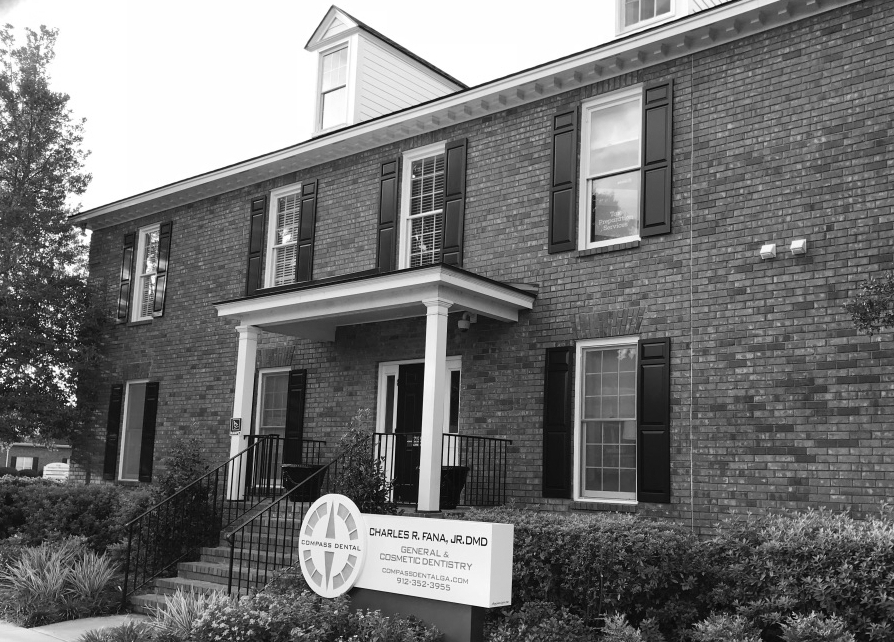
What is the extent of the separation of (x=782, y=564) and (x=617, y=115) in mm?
6049

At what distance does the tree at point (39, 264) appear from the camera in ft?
52.7

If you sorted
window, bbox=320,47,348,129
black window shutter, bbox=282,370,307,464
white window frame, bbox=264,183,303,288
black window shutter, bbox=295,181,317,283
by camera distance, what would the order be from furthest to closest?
window, bbox=320,47,348,129 → white window frame, bbox=264,183,303,288 → black window shutter, bbox=295,181,317,283 → black window shutter, bbox=282,370,307,464

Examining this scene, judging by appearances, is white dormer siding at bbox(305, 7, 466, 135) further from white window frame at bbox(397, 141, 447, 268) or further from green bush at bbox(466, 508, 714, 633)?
green bush at bbox(466, 508, 714, 633)

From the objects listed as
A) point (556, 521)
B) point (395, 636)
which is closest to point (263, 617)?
point (395, 636)

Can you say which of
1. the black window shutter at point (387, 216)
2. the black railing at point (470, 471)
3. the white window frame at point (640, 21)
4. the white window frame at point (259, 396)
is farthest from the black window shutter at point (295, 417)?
the white window frame at point (640, 21)

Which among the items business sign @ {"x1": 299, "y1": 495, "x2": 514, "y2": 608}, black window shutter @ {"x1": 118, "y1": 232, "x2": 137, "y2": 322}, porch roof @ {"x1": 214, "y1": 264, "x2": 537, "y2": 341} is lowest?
business sign @ {"x1": 299, "y1": 495, "x2": 514, "y2": 608}

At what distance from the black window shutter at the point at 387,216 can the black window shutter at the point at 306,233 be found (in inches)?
57.7

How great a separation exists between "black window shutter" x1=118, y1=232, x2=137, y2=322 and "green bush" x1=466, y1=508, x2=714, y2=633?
38.5ft

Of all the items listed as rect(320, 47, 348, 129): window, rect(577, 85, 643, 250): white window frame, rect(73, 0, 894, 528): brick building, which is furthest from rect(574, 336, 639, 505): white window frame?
rect(320, 47, 348, 129): window

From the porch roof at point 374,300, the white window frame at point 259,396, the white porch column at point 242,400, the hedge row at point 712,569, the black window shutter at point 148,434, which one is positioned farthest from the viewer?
the black window shutter at point 148,434

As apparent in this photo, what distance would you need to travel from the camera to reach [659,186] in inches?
397

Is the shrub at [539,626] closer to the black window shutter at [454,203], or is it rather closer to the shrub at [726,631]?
the shrub at [726,631]

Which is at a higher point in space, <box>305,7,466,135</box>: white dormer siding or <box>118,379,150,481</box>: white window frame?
<box>305,7,466,135</box>: white dormer siding

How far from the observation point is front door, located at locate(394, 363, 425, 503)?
11.5 metres
